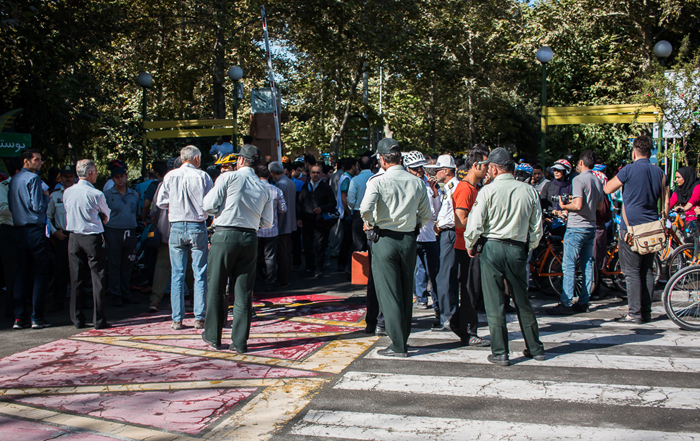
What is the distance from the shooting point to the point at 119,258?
9.38 meters

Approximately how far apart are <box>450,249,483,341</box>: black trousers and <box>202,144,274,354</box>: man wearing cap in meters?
2.17

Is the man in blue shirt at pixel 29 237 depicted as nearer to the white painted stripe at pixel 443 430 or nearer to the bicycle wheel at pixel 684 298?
the white painted stripe at pixel 443 430

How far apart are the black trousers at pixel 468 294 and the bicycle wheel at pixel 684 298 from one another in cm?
236

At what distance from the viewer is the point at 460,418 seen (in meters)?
4.48

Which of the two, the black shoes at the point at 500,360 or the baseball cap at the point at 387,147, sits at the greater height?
the baseball cap at the point at 387,147

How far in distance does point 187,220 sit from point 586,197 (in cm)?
500

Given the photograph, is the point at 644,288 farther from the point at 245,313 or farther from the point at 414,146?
the point at 414,146

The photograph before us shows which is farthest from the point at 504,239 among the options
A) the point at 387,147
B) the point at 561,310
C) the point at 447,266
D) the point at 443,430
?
the point at 561,310

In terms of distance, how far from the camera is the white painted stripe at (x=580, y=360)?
5.69 metres

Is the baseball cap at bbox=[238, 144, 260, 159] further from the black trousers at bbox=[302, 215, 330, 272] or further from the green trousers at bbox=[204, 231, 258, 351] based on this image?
the black trousers at bbox=[302, 215, 330, 272]

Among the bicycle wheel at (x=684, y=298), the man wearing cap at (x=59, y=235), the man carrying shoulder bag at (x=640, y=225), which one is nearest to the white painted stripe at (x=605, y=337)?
the bicycle wheel at (x=684, y=298)

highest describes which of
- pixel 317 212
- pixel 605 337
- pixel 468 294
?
pixel 317 212

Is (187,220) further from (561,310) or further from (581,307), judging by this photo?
(581,307)

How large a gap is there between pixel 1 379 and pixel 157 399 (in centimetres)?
168
